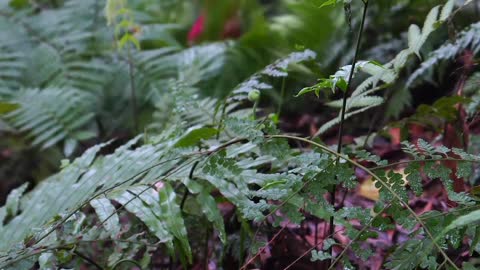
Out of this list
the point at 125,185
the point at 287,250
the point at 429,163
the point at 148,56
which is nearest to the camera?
the point at 429,163

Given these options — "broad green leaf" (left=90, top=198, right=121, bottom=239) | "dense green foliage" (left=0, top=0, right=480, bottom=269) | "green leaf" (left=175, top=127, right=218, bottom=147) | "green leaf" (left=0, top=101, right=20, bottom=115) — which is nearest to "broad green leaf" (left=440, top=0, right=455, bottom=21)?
"dense green foliage" (left=0, top=0, right=480, bottom=269)

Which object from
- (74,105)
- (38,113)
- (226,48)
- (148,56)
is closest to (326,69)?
(226,48)

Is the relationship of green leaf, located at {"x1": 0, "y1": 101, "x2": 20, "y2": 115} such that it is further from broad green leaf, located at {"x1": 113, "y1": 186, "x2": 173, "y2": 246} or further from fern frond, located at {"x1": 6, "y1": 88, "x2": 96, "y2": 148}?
broad green leaf, located at {"x1": 113, "y1": 186, "x2": 173, "y2": 246}

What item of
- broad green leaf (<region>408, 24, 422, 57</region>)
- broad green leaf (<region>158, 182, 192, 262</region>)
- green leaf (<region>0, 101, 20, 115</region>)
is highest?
broad green leaf (<region>408, 24, 422, 57</region>)

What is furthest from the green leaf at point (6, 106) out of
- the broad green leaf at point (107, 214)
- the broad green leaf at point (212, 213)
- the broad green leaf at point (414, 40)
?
the broad green leaf at point (414, 40)

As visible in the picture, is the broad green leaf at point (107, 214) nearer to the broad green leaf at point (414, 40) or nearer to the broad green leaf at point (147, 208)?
the broad green leaf at point (147, 208)

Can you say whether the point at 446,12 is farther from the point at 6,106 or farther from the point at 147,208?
the point at 6,106

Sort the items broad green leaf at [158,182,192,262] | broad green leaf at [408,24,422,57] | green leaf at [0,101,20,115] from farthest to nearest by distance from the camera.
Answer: green leaf at [0,101,20,115] → broad green leaf at [408,24,422,57] → broad green leaf at [158,182,192,262]

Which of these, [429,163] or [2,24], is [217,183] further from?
[2,24]
